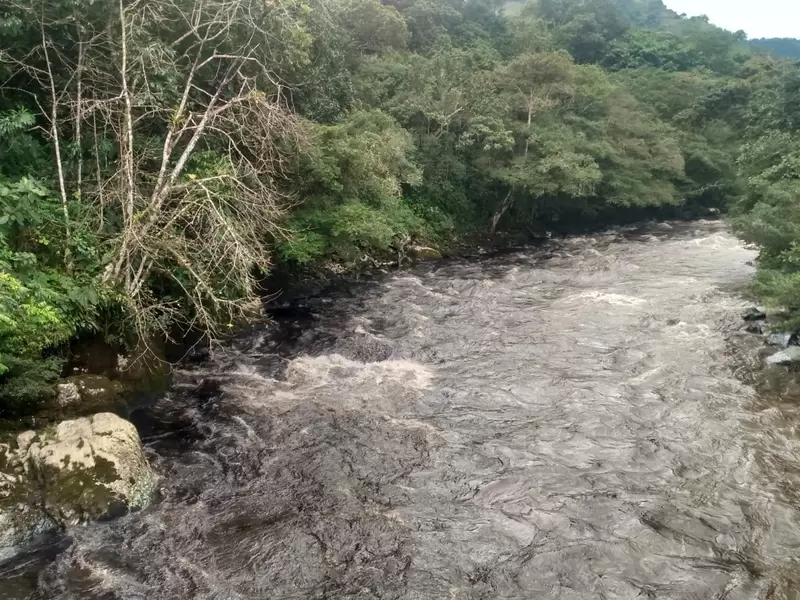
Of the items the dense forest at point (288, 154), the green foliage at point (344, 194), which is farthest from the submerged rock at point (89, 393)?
the green foliage at point (344, 194)

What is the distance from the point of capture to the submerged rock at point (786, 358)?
35.4 ft

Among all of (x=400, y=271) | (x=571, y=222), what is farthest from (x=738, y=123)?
(x=400, y=271)

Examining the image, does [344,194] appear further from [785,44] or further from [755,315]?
[785,44]

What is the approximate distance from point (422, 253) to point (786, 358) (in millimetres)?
12767

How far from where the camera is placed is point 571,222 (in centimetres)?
2955

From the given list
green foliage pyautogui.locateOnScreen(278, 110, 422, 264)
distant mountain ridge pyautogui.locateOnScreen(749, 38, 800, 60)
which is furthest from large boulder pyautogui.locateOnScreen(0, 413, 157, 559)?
distant mountain ridge pyautogui.locateOnScreen(749, 38, 800, 60)

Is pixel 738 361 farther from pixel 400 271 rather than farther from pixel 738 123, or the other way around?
pixel 738 123

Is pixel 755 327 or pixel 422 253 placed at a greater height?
pixel 755 327

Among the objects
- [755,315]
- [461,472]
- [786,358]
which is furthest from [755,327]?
[461,472]

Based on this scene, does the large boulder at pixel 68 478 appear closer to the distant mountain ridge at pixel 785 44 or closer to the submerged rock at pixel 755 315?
the submerged rock at pixel 755 315

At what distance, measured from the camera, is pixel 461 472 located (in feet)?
24.5

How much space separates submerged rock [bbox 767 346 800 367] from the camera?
35.4 feet

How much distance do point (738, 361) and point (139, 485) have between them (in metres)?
10.7

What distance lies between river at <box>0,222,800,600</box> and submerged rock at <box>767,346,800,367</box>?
23.6 inches
